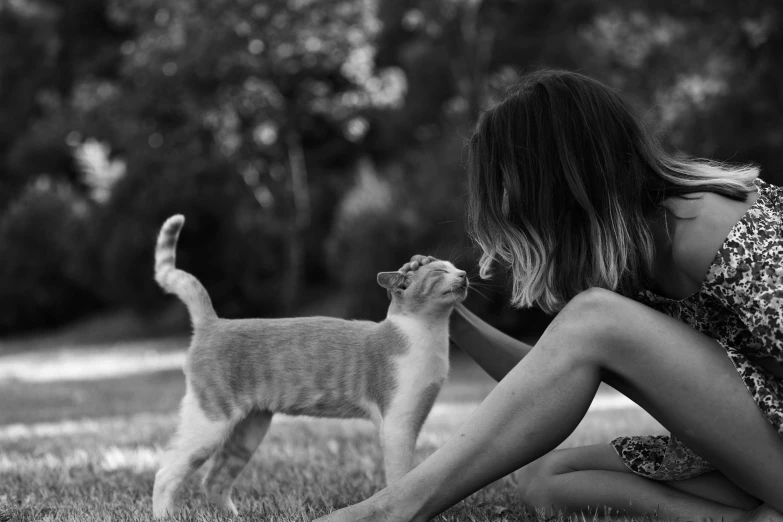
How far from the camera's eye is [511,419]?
2121 mm

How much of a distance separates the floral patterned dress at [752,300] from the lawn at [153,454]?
0.88 metres

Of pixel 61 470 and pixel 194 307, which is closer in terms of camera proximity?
pixel 194 307

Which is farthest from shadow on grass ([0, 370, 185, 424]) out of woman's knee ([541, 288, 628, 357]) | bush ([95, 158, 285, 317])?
woman's knee ([541, 288, 628, 357])

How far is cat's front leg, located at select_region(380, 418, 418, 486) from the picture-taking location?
112 inches

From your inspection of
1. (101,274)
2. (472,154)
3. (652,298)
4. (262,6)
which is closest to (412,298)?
(472,154)

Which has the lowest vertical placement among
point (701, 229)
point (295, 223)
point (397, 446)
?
point (295, 223)

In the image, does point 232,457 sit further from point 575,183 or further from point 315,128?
point 315,128

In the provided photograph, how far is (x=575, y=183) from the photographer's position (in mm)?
2291

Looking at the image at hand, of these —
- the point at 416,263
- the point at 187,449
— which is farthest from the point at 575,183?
the point at 187,449

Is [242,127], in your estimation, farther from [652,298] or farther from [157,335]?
[652,298]

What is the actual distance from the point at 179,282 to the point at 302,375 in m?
0.63

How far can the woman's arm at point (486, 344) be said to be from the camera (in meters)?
3.03

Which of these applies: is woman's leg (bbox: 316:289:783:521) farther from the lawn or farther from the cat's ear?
the cat's ear

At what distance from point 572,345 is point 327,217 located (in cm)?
1413
